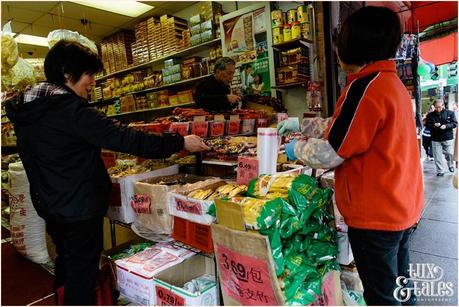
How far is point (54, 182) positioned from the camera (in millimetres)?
1593

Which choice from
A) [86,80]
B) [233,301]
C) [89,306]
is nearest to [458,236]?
[233,301]

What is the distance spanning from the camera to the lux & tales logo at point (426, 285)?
4.83 ft

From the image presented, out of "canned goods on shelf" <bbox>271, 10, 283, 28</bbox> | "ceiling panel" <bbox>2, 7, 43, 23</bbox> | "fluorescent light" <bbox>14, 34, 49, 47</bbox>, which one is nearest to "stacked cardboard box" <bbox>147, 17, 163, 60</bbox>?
"ceiling panel" <bbox>2, 7, 43, 23</bbox>

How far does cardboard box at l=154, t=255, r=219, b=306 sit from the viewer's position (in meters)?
1.54

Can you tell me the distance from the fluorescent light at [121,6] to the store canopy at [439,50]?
711 centimetres

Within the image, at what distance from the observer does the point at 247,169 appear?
1695 mm

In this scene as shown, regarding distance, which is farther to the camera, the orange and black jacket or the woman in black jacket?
the woman in black jacket

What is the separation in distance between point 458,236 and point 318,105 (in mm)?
1780

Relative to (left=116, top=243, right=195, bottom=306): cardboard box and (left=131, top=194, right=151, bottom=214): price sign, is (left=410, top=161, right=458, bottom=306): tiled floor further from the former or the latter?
(left=131, top=194, right=151, bottom=214): price sign

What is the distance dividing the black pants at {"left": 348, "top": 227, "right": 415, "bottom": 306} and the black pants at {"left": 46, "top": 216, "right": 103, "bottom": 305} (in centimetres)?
123

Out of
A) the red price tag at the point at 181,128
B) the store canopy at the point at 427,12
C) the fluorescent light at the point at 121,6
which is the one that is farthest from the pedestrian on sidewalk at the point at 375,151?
the fluorescent light at the point at 121,6

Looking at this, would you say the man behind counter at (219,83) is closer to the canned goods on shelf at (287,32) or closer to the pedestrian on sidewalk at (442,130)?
the canned goods on shelf at (287,32)

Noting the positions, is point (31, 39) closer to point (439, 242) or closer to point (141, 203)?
point (141, 203)

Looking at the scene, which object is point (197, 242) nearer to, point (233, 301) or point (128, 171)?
point (233, 301)
